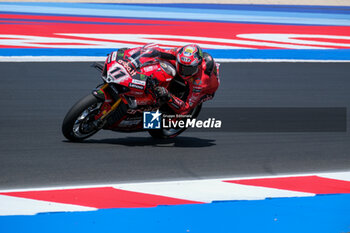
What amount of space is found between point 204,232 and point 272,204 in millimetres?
638

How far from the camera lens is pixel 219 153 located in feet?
23.1

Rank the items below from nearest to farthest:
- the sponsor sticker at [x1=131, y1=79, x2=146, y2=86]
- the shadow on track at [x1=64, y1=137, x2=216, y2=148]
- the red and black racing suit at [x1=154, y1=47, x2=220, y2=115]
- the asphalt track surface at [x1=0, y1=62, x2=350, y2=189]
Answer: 1. the asphalt track surface at [x1=0, y1=62, x2=350, y2=189]
2. the sponsor sticker at [x1=131, y1=79, x2=146, y2=86]
3. the red and black racing suit at [x1=154, y1=47, x2=220, y2=115]
4. the shadow on track at [x1=64, y1=137, x2=216, y2=148]

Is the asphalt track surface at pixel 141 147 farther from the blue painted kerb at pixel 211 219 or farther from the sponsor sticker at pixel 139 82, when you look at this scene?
the blue painted kerb at pixel 211 219

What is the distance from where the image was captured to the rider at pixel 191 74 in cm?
687

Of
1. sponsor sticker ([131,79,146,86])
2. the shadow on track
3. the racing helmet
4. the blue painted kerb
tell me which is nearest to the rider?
the racing helmet

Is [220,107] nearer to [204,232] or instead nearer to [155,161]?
[155,161]

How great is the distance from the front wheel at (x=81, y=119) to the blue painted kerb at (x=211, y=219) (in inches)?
92.5

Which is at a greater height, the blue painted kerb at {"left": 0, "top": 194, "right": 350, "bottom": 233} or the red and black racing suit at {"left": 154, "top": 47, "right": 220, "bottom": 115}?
the red and black racing suit at {"left": 154, "top": 47, "right": 220, "bottom": 115}

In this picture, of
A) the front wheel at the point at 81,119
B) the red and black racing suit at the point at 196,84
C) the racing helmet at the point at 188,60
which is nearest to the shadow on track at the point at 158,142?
the front wheel at the point at 81,119

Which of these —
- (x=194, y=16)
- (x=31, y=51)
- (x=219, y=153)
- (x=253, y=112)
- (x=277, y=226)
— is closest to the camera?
(x=277, y=226)

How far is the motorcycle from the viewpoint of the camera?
6.79 metres

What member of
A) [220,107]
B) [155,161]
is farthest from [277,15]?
[155,161]

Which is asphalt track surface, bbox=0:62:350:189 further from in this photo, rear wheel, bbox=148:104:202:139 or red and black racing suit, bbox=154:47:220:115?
red and black racing suit, bbox=154:47:220:115

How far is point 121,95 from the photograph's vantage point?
271 inches
